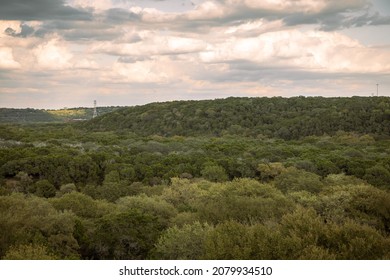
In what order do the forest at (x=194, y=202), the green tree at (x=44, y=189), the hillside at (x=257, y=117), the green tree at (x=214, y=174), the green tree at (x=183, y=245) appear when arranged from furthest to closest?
the hillside at (x=257, y=117) < the green tree at (x=214, y=174) < the green tree at (x=44, y=189) < the green tree at (x=183, y=245) < the forest at (x=194, y=202)

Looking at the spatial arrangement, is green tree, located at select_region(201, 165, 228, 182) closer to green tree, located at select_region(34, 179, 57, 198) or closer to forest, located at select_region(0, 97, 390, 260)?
forest, located at select_region(0, 97, 390, 260)

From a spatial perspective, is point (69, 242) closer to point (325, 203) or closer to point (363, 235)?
point (363, 235)

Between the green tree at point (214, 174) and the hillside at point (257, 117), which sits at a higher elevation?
the hillside at point (257, 117)

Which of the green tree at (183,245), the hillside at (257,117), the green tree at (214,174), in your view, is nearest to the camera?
the green tree at (183,245)

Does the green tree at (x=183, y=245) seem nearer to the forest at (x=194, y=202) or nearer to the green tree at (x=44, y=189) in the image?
the forest at (x=194, y=202)

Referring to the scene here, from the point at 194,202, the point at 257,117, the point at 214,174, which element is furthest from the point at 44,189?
the point at 257,117

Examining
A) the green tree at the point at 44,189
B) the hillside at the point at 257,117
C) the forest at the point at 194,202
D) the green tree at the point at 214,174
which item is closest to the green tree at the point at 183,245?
the forest at the point at 194,202

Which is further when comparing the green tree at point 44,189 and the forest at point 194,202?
the green tree at point 44,189
